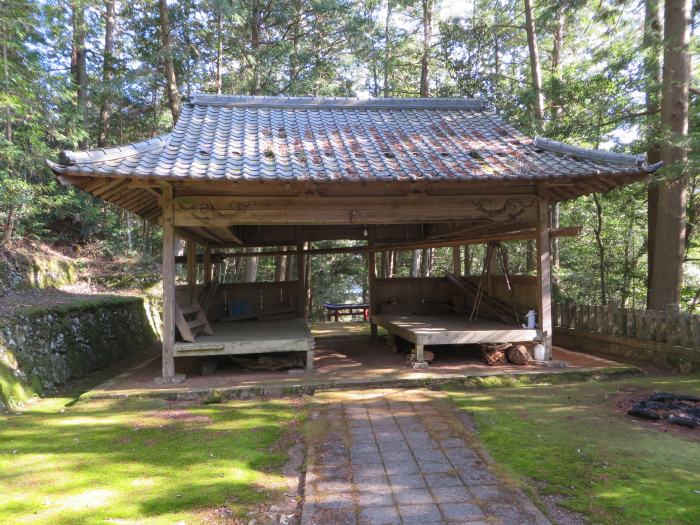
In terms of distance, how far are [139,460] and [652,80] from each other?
9.98 m

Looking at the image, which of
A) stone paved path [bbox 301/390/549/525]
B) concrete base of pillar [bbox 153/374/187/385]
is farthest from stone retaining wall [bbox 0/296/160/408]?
stone paved path [bbox 301/390/549/525]

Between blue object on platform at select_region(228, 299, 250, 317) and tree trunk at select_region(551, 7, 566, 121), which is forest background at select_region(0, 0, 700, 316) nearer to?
tree trunk at select_region(551, 7, 566, 121)

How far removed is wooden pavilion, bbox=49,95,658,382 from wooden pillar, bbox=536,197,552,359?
16 mm

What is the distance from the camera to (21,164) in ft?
34.1

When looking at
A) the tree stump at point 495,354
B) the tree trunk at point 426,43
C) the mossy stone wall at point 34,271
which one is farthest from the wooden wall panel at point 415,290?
the tree trunk at point 426,43

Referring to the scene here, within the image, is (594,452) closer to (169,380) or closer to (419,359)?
(419,359)

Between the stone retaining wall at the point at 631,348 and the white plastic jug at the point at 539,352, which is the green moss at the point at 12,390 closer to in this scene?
the white plastic jug at the point at 539,352

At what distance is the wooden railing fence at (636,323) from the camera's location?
21.7 ft

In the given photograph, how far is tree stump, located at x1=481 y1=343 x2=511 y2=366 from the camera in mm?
7035

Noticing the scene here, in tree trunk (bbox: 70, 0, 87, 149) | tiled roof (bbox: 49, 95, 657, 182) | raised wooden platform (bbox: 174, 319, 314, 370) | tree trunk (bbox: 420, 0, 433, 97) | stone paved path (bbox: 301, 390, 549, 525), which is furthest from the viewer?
tree trunk (bbox: 420, 0, 433, 97)

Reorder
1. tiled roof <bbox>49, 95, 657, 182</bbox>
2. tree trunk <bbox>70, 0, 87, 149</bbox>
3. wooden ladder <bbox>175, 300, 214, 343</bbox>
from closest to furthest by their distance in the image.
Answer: tiled roof <bbox>49, 95, 657, 182</bbox> < wooden ladder <bbox>175, 300, 214, 343</bbox> < tree trunk <bbox>70, 0, 87, 149</bbox>

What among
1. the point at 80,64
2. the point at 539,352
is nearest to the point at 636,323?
the point at 539,352

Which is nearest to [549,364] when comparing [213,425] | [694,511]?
[694,511]

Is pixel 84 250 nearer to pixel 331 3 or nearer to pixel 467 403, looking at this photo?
pixel 331 3
